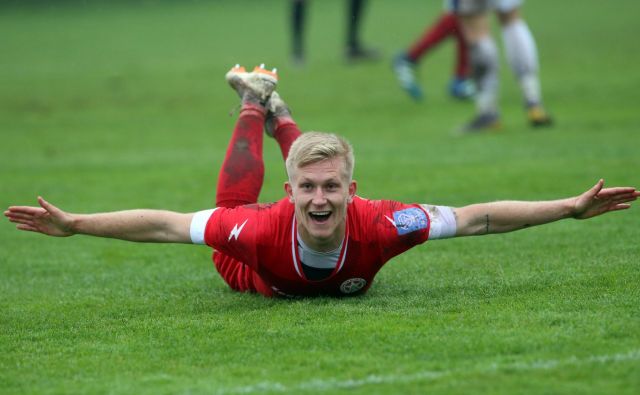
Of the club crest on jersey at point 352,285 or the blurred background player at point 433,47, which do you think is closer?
the club crest on jersey at point 352,285

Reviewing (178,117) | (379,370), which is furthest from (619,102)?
(379,370)

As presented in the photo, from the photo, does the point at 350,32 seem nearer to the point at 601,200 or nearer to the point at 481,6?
the point at 481,6

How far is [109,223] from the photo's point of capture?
5.46m

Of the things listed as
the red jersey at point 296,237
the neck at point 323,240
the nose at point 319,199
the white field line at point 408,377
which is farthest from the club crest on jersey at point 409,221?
the white field line at point 408,377

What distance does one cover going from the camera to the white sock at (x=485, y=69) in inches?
474

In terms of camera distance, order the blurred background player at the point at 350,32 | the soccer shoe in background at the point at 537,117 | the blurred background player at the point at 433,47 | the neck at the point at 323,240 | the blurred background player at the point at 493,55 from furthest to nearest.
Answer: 1. the blurred background player at the point at 350,32
2. the blurred background player at the point at 433,47
3. the soccer shoe in background at the point at 537,117
4. the blurred background player at the point at 493,55
5. the neck at the point at 323,240

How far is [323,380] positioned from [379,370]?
25 centimetres

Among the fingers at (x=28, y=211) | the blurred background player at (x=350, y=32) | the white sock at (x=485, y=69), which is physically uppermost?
the blurred background player at (x=350, y=32)

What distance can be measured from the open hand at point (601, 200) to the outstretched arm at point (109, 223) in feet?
6.46

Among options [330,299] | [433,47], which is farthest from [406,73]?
[330,299]

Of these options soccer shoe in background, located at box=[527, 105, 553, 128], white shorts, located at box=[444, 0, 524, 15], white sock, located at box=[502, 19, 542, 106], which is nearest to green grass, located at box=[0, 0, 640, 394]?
soccer shoe in background, located at box=[527, 105, 553, 128]

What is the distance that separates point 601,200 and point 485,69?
21.9 feet

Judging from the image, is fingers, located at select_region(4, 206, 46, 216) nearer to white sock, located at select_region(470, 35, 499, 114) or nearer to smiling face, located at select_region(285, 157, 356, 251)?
smiling face, located at select_region(285, 157, 356, 251)

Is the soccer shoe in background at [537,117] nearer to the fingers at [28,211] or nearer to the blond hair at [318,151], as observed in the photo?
the blond hair at [318,151]
